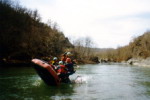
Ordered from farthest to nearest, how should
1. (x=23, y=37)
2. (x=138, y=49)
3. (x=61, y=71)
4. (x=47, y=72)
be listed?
1. (x=138, y=49)
2. (x=23, y=37)
3. (x=61, y=71)
4. (x=47, y=72)

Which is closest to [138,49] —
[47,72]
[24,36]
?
[24,36]

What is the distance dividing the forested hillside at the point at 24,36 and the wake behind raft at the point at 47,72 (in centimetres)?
2876

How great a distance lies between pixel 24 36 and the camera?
5375cm

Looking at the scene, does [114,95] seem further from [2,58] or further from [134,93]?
[2,58]

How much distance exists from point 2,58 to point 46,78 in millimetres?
30924

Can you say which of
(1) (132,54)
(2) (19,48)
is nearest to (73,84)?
(2) (19,48)

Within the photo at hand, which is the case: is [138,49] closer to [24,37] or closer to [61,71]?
[24,37]

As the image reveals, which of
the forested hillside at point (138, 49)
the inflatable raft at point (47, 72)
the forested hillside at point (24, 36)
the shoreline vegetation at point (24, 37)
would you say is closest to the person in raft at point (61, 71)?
the inflatable raft at point (47, 72)

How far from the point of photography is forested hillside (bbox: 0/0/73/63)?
48250 mm

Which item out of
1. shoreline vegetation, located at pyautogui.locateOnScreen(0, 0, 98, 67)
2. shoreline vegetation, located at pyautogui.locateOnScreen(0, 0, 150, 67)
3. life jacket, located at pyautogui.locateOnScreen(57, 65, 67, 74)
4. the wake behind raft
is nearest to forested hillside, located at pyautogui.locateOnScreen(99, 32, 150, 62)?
shoreline vegetation, located at pyautogui.locateOnScreen(0, 0, 150, 67)

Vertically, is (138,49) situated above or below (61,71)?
above

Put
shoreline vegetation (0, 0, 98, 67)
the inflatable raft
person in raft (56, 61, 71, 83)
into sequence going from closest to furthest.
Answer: the inflatable raft, person in raft (56, 61, 71, 83), shoreline vegetation (0, 0, 98, 67)

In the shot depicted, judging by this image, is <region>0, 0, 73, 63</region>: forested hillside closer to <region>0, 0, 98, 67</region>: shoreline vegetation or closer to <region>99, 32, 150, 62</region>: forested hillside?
<region>0, 0, 98, 67</region>: shoreline vegetation

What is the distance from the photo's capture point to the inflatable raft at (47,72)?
18.4m
